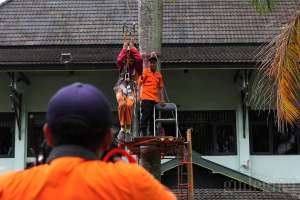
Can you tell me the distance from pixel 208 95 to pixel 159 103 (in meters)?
6.79

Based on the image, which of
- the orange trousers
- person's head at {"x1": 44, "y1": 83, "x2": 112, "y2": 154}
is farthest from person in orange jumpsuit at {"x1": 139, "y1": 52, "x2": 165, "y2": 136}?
person's head at {"x1": 44, "y1": 83, "x2": 112, "y2": 154}

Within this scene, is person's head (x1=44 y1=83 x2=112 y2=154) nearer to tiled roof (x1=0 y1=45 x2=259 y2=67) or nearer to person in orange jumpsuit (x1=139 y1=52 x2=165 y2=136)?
person in orange jumpsuit (x1=139 y1=52 x2=165 y2=136)

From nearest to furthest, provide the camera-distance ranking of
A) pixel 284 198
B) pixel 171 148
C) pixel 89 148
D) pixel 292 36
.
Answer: pixel 89 148, pixel 292 36, pixel 171 148, pixel 284 198

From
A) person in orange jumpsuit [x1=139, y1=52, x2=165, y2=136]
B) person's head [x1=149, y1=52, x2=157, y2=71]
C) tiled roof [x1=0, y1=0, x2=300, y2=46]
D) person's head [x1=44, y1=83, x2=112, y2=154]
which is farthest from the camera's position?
tiled roof [x1=0, y1=0, x2=300, y2=46]

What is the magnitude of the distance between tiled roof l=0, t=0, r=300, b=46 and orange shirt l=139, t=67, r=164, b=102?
7.42 metres

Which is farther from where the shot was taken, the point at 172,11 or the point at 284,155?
the point at 172,11

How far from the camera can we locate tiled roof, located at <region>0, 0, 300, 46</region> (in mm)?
17234

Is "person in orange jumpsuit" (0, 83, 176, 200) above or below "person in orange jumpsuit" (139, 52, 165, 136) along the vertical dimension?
below

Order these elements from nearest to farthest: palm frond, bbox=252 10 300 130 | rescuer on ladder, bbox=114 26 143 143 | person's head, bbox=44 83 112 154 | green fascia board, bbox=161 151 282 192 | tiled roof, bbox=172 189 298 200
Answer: person's head, bbox=44 83 112 154, palm frond, bbox=252 10 300 130, rescuer on ladder, bbox=114 26 143 143, tiled roof, bbox=172 189 298 200, green fascia board, bbox=161 151 282 192

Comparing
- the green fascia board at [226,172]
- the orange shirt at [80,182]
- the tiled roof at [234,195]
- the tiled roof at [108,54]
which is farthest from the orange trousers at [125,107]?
the orange shirt at [80,182]

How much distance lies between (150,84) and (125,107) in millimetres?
560

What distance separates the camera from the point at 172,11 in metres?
18.4

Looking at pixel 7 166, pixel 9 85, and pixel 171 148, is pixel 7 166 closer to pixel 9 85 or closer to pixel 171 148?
pixel 9 85

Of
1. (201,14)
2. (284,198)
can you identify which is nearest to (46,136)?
(284,198)
